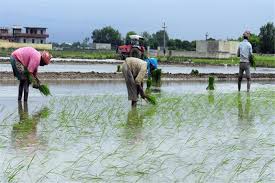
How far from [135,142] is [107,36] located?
432 ft

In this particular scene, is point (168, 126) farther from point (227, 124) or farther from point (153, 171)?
point (153, 171)

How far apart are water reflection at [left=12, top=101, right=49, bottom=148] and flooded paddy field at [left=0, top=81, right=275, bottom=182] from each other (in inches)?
0.5

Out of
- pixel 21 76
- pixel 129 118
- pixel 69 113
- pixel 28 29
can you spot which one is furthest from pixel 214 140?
pixel 28 29

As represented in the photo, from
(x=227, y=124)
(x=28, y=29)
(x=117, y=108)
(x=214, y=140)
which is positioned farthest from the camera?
(x=28, y=29)

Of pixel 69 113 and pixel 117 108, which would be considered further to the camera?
pixel 117 108

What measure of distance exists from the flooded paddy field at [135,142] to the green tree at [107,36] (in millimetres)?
123470

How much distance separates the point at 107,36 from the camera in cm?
13912

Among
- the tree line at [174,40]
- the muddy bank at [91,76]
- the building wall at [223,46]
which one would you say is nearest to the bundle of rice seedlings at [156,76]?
the muddy bank at [91,76]

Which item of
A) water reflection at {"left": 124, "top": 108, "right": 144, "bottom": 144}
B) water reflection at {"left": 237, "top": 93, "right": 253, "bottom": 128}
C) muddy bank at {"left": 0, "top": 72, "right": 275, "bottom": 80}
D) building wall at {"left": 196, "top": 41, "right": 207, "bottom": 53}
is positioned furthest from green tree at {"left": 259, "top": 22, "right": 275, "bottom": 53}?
water reflection at {"left": 124, "top": 108, "right": 144, "bottom": 144}

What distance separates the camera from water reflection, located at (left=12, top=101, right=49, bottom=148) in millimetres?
8109

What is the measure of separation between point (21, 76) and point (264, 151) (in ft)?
24.2

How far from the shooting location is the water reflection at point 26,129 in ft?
26.6

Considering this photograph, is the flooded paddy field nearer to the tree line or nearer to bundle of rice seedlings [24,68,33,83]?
bundle of rice seedlings [24,68,33,83]

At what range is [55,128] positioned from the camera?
31.3ft
